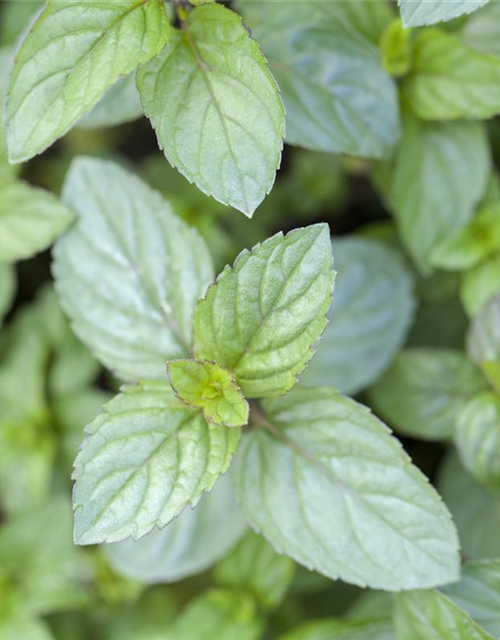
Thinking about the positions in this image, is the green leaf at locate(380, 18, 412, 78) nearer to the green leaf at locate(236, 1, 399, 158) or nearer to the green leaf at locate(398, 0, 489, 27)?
the green leaf at locate(236, 1, 399, 158)

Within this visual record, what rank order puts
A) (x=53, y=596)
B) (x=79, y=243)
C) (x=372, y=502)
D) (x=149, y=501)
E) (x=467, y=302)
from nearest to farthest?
(x=149, y=501)
(x=372, y=502)
(x=79, y=243)
(x=467, y=302)
(x=53, y=596)

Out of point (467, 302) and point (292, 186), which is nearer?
point (467, 302)

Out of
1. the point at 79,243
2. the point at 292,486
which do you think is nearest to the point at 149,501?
the point at 292,486

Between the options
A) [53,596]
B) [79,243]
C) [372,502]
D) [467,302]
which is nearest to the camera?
[372,502]

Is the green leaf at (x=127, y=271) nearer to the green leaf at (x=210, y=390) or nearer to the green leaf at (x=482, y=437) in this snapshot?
the green leaf at (x=210, y=390)

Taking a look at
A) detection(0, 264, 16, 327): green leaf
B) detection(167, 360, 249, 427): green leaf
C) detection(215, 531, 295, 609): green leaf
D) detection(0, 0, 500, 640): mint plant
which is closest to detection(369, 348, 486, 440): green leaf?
detection(0, 0, 500, 640): mint plant

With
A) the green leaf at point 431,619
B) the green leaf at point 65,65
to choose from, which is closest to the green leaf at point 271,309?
the green leaf at point 65,65

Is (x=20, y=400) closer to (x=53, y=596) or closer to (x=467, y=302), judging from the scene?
(x=53, y=596)
